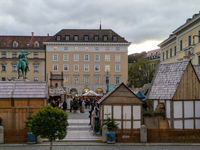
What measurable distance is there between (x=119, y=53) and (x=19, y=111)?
57532mm

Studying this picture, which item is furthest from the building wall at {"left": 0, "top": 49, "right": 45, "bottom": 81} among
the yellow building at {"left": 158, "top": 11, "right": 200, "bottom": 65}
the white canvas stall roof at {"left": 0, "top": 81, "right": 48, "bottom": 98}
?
→ the white canvas stall roof at {"left": 0, "top": 81, "right": 48, "bottom": 98}

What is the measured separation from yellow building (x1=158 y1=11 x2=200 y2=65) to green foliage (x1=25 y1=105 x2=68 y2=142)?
3016 centimetres

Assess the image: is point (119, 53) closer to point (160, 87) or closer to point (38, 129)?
point (160, 87)

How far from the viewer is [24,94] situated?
55.3ft

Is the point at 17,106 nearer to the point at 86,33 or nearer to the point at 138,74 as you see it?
the point at 86,33

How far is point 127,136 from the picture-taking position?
50.5 feet

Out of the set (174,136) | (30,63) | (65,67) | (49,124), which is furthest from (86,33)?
(49,124)

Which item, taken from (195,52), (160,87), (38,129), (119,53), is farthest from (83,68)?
(38,129)

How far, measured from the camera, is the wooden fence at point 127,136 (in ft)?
50.3

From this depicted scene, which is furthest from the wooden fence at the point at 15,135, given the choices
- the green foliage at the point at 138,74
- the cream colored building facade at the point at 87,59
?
the green foliage at the point at 138,74

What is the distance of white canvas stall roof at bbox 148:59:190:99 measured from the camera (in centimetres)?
1692

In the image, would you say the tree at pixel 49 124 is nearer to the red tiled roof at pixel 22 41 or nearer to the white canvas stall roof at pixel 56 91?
the white canvas stall roof at pixel 56 91

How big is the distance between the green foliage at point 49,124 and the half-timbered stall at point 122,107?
524 centimetres

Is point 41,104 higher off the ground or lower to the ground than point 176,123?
higher
